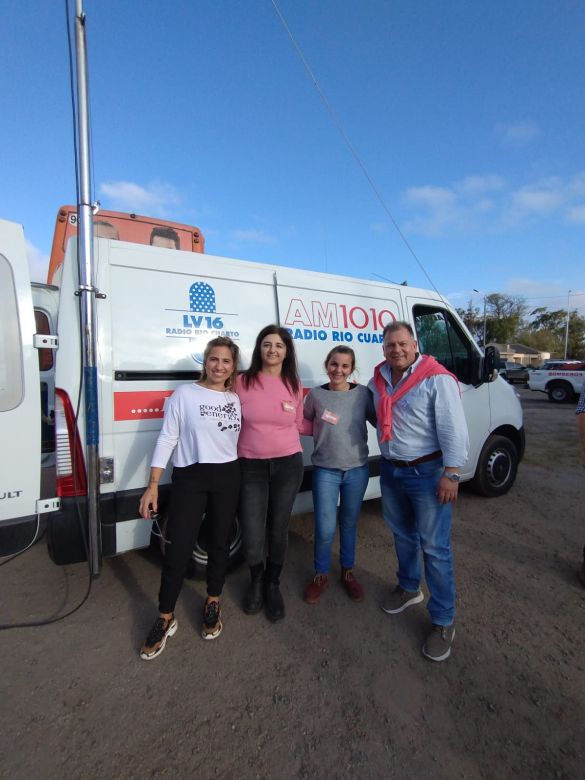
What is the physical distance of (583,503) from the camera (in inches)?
183

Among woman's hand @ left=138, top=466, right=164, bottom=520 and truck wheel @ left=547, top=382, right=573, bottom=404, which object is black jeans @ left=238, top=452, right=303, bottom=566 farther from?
truck wheel @ left=547, top=382, right=573, bottom=404

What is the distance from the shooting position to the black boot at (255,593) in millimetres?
2572

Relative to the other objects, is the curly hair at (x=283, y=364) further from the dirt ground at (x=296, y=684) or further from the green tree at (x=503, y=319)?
the green tree at (x=503, y=319)

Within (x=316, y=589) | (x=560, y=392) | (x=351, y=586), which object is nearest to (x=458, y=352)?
(x=351, y=586)

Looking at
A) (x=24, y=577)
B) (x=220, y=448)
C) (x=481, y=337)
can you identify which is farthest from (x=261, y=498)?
(x=481, y=337)

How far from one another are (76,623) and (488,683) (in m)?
2.45

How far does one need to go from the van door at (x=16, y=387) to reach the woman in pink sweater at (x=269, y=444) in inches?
45.2

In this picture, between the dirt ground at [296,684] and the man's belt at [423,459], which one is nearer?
the dirt ground at [296,684]

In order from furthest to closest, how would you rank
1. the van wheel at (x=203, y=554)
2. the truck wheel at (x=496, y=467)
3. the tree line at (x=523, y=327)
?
the tree line at (x=523, y=327) < the truck wheel at (x=496, y=467) < the van wheel at (x=203, y=554)

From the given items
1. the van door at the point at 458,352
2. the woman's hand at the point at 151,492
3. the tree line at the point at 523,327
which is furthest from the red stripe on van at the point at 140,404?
the tree line at the point at 523,327

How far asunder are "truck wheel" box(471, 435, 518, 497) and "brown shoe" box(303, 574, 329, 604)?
100 inches

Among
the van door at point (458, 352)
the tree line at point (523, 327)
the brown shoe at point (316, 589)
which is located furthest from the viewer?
the tree line at point (523, 327)

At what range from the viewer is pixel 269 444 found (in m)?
2.34

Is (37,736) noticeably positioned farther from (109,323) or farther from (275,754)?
(109,323)
